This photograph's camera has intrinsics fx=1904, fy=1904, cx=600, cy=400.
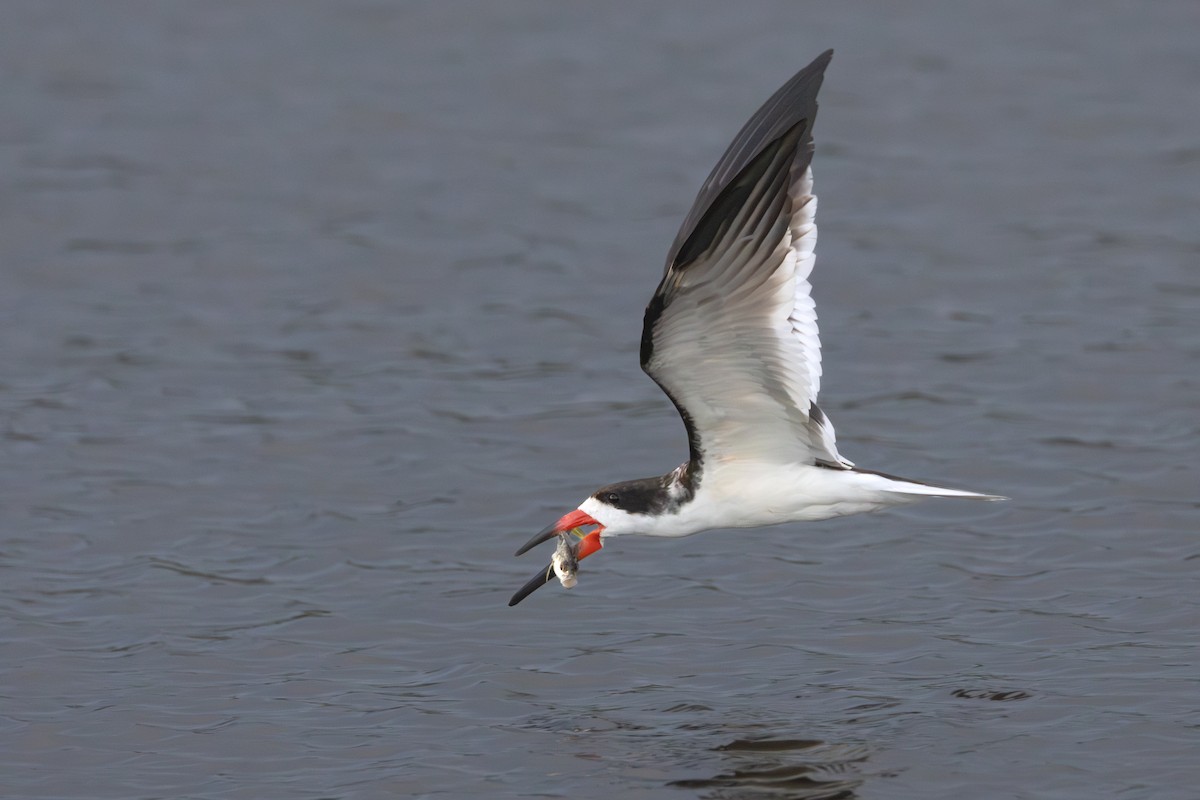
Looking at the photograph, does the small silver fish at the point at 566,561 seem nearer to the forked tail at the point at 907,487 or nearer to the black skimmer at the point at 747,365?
the black skimmer at the point at 747,365

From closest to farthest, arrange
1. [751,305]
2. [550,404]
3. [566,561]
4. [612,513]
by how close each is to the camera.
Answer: [751,305], [612,513], [566,561], [550,404]

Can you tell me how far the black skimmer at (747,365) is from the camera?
746 centimetres

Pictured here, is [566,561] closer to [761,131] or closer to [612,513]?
[612,513]

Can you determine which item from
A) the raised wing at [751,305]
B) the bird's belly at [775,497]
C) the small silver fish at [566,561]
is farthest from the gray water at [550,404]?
the raised wing at [751,305]

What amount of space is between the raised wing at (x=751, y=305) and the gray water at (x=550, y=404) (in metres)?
1.30

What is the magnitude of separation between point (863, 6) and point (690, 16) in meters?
1.91

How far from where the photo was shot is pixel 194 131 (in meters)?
18.2

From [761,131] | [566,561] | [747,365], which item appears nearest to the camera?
[761,131]

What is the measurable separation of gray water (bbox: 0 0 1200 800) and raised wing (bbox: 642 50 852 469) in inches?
51.1

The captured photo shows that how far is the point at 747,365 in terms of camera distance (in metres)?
8.01

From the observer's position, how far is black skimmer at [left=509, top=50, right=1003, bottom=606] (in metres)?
7.46

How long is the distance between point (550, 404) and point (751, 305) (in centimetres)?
502

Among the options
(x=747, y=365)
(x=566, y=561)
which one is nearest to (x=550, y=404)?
(x=566, y=561)

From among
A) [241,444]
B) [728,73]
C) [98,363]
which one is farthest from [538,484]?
[728,73]
